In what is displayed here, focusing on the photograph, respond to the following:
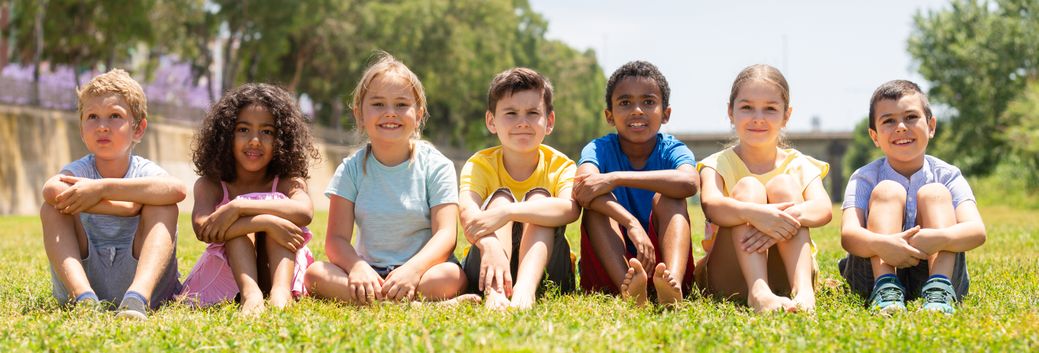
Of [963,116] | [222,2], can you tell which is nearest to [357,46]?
[222,2]

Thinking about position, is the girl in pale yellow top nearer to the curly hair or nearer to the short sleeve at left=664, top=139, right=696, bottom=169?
the short sleeve at left=664, top=139, right=696, bottom=169

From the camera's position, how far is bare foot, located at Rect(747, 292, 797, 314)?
4.45 m

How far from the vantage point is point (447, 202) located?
5.40 metres

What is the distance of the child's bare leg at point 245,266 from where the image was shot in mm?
4923

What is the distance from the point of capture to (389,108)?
18.0ft

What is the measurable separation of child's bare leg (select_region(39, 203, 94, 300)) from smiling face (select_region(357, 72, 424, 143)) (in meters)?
1.66

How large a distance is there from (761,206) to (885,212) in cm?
70

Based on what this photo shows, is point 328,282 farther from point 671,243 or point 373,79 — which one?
point 671,243

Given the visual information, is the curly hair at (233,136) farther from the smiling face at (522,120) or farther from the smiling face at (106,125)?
the smiling face at (522,120)

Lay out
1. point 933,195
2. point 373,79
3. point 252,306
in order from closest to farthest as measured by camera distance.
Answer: point 252,306, point 933,195, point 373,79

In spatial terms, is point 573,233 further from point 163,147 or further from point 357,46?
point 357,46

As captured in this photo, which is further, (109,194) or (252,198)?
(252,198)

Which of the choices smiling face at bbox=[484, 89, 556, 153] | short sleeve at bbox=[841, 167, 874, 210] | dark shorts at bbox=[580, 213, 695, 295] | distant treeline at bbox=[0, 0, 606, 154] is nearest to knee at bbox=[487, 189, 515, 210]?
smiling face at bbox=[484, 89, 556, 153]

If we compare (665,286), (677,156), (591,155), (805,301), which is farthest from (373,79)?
(805,301)
